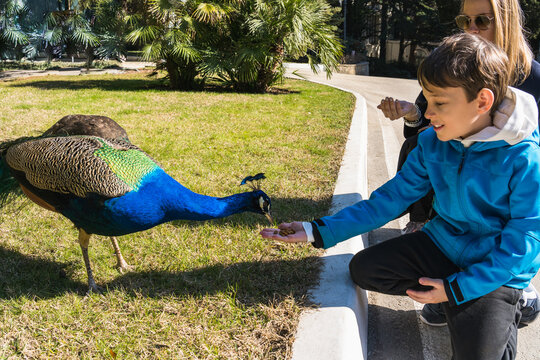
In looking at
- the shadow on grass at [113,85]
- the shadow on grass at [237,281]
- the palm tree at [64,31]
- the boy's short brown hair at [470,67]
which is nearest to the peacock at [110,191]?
the shadow on grass at [237,281]

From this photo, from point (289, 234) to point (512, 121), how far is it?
1.23m

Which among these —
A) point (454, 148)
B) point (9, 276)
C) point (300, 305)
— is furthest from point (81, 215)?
point (454, 148)

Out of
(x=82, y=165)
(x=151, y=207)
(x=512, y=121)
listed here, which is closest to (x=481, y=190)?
(x=512, y=121)

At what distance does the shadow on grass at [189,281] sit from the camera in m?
2.62

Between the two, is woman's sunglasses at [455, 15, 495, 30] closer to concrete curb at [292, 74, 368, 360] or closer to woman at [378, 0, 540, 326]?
woman at [378, 0, 540, 326]

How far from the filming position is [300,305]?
7.88 feet

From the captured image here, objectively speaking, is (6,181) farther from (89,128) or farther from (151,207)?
(151,207)

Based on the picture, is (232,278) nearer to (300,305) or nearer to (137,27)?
(300,305)

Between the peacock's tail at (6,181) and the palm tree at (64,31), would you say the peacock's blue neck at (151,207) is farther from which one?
the palm tree at (64,31)

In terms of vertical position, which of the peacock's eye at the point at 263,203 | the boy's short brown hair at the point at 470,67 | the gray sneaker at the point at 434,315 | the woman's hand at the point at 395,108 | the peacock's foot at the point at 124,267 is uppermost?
the boy's short brown hair at the point at 470,67

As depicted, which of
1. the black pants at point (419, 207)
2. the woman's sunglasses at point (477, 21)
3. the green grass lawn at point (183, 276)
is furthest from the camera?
the black pants at point (419, 207)

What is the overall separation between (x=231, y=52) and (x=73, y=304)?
10090mm

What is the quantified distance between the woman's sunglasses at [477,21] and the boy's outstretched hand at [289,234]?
1.62 m

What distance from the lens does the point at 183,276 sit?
2785mm
